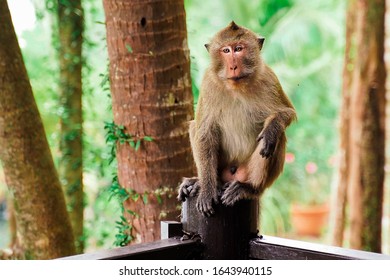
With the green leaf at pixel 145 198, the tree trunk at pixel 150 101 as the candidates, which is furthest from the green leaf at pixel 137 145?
the green leaf at pixel 145 198

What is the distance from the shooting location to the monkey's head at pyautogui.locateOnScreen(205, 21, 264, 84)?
3.71 metres

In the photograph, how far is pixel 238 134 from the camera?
3.94 m

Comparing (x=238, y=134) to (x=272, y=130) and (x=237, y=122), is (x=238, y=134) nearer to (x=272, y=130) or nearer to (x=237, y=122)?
(x=237, y=122)

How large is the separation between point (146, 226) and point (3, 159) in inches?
42.4

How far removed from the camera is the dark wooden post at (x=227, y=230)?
10.0ft

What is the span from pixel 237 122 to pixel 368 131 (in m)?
3.36

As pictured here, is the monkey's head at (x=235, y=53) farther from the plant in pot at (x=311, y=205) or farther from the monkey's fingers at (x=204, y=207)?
the plant in pot at (x=311, y=205)

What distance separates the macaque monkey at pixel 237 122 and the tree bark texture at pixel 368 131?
3.24 meters

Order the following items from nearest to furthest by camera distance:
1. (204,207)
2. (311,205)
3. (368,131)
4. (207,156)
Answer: (204,207) → (207,156) → (368,131) → (311,205)

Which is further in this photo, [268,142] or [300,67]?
[300,67]

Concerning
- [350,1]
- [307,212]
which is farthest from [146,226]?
[307,212]

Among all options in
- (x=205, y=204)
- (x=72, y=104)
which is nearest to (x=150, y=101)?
(x=205, y=204)
